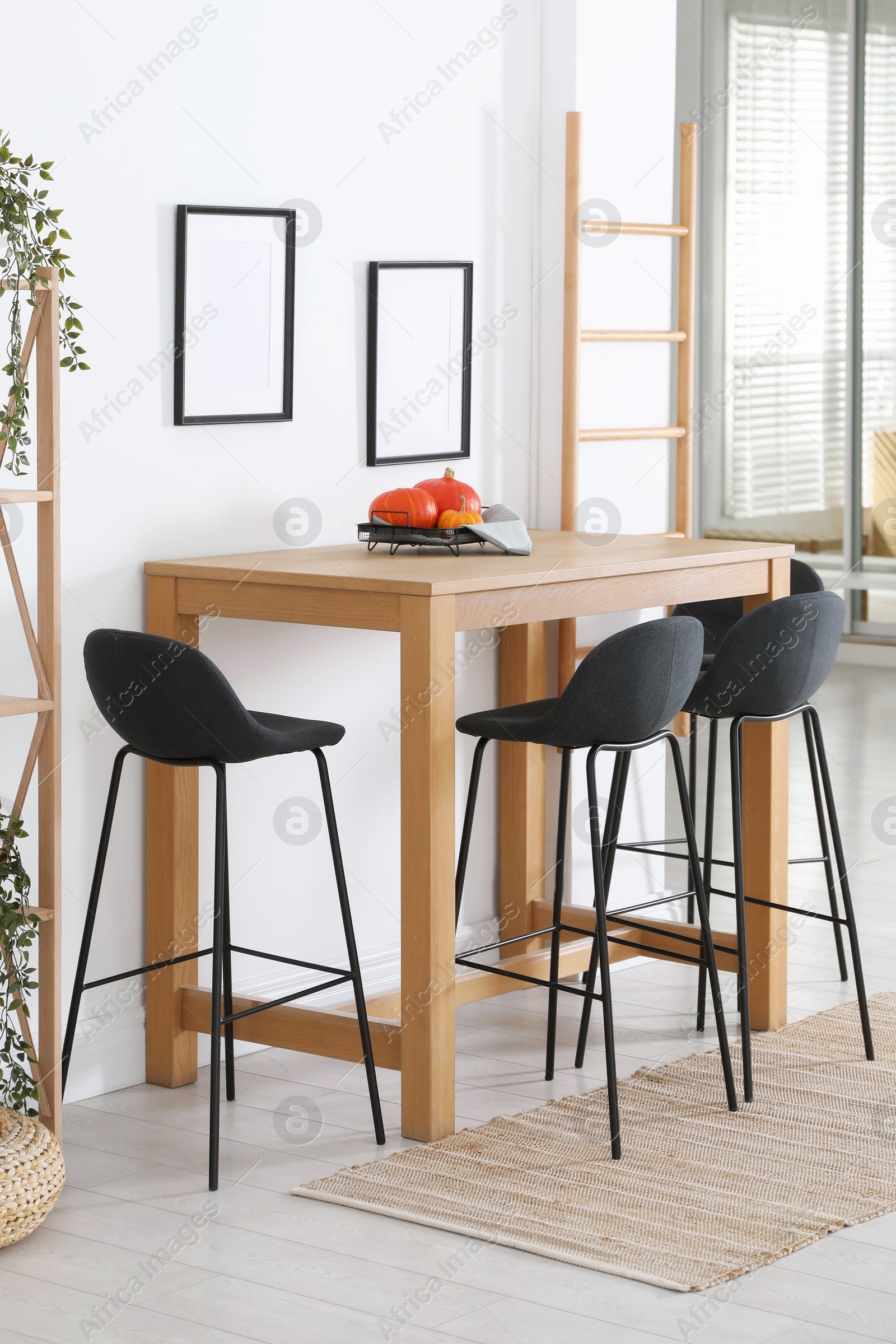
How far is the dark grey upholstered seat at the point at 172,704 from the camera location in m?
3.06

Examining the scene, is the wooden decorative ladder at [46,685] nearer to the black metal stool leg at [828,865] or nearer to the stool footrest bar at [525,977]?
the stool footrest bar at [525,977]

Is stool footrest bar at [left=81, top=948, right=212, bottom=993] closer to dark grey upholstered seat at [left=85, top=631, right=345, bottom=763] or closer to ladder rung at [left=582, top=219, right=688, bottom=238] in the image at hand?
dark grey upholstered seat at [left=85, top=631, right=345, bottom=763]

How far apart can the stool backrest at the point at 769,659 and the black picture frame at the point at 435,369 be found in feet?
3.21

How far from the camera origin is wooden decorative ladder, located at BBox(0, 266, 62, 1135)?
9.66ft

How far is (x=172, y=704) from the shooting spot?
10.2 feet

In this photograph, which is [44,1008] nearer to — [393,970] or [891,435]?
[393,970]

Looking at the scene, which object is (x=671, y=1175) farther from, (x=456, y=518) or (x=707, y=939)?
(x=456, y=518)

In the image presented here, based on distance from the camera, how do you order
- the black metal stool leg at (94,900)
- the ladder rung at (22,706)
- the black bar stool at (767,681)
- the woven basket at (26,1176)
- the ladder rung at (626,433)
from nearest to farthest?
the woven basket at (26,1176) < the ladder rung at (22,706) < the black metal stool leg at (94,900) < the black bar stool at (767,681) < the ladder rung at (626,433)

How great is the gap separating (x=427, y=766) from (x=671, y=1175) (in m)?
0.85

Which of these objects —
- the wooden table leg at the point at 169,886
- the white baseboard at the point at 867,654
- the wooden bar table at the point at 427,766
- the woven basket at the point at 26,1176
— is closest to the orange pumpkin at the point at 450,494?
the wooden bar table at the point at 427,766

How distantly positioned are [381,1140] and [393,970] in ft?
3.02

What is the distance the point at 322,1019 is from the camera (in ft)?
11.2

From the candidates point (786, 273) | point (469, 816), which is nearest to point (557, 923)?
point (469, 816)

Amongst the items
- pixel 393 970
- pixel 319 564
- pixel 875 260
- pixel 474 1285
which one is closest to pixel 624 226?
pixel 319 564
